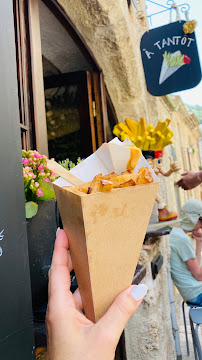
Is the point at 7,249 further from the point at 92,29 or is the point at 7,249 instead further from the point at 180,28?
the point at 180,28

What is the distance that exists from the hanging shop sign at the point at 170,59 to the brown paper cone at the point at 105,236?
101 inches

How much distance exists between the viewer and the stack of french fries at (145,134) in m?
2.73

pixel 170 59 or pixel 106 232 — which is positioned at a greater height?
pixel 170 59

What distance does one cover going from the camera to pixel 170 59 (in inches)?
115

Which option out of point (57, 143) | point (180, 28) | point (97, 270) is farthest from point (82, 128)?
point (97, 270)

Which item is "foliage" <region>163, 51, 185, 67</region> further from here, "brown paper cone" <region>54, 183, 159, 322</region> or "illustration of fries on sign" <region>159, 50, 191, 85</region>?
"brown paper cone" <region>54, 183, 159, 322</region>

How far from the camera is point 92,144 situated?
9.53 feet

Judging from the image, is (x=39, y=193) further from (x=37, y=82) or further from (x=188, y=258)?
(x=188, y=258)

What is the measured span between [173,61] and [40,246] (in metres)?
2.48

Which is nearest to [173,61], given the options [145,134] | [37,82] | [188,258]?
[145,134]

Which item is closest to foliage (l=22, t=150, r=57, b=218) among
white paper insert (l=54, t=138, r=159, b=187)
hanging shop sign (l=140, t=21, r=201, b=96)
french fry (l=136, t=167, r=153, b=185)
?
white paper insert (l=54, t=138, r=159, b=187)

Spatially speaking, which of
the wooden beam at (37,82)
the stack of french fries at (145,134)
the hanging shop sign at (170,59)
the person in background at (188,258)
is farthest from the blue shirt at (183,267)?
the wooden beam at (37,82)

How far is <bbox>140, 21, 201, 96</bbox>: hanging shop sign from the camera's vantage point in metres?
2.87

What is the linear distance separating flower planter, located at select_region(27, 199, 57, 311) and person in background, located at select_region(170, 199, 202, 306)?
276 centimetres
